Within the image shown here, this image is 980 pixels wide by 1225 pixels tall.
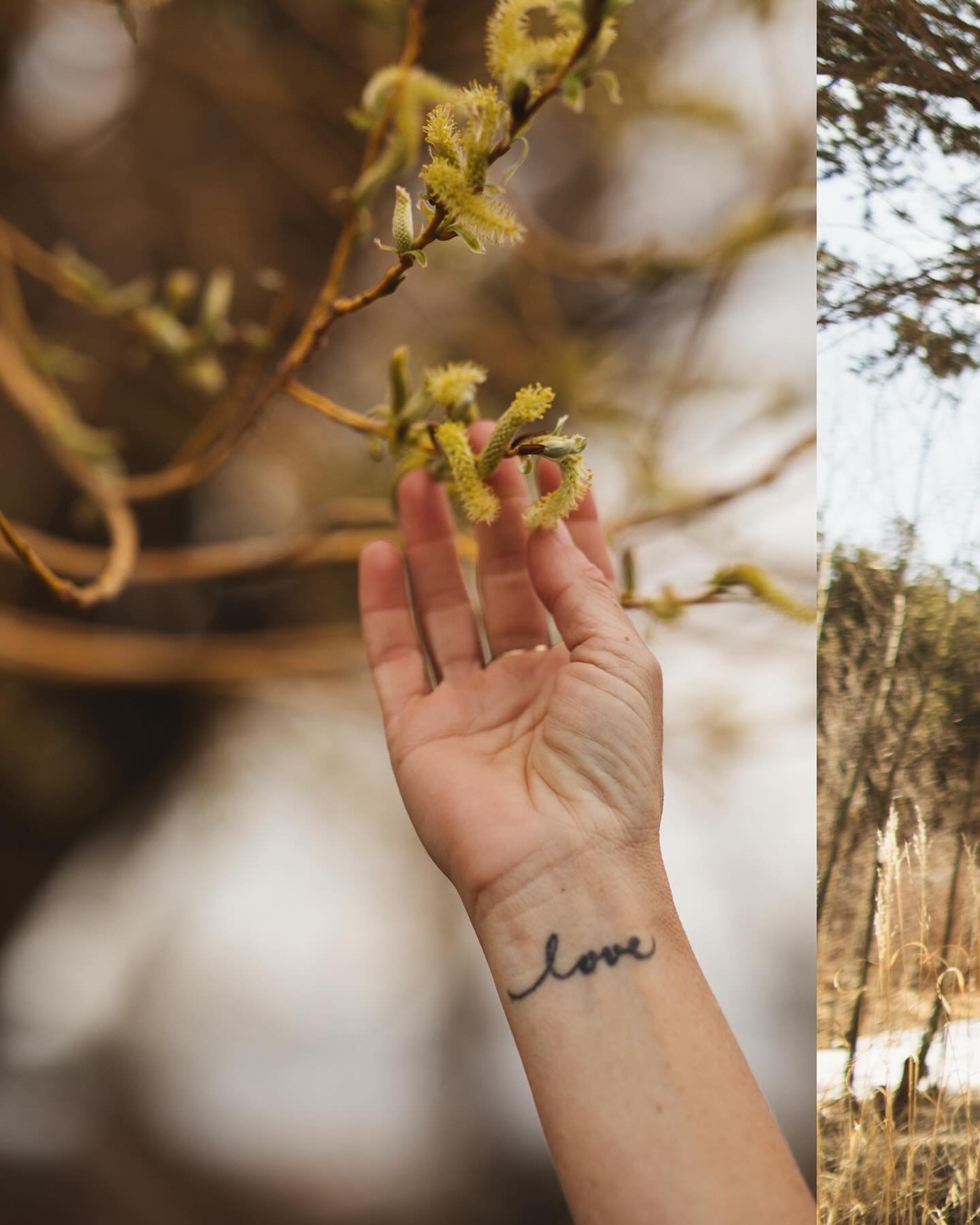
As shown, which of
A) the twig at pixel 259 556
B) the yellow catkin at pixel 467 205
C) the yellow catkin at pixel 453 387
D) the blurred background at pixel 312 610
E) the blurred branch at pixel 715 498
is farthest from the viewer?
the blurred background at pixel 312 610

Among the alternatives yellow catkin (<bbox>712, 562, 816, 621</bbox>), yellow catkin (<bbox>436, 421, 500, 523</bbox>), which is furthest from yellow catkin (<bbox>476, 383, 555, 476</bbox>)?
yellow catkin (<bbox>712, 562, 816, 621</bbox>)

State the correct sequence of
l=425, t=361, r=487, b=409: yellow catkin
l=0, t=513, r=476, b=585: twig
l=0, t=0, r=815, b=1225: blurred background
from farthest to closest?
l=0, t=0, r=815, b=1225: blurred background < l=0, t=513, r=476, b=585: twig < l=425, t=361, r=487, b=409: yellow catkin

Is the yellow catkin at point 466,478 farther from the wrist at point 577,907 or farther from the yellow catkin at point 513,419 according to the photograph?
the wrist at point 577,907

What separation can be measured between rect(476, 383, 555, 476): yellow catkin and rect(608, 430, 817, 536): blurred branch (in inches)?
8.8

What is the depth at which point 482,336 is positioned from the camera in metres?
1.07

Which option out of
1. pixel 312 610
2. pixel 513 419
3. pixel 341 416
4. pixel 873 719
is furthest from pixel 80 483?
pixel 312 610

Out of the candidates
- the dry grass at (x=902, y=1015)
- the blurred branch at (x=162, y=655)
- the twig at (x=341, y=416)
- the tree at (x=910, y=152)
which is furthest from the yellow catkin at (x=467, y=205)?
the blurred branch at (x=162, y=655)

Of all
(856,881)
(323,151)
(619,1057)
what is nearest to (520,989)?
(619,1057)

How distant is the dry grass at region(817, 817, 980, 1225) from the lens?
0.43 metres

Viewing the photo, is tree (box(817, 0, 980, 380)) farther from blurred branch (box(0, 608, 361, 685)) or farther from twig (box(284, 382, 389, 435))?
blurred branch (box(0, 608, 361, 685))

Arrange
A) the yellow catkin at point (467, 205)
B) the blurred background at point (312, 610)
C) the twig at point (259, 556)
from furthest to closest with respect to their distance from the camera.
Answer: the blurred background at point (312, 610) → the twig at point (259, 556) → the yellow catkin at point (467, 205)

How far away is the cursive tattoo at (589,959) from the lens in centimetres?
42

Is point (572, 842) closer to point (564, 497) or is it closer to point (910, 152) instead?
point (564, 497)

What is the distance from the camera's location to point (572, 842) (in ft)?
1.44
